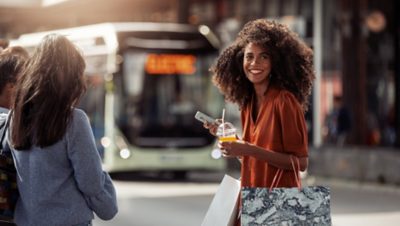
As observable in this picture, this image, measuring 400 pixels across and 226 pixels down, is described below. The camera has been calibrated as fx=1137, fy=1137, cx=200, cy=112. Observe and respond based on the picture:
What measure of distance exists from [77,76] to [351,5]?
2097 cm

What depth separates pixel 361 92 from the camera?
82.2 feet

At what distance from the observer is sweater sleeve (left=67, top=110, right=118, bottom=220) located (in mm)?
4828

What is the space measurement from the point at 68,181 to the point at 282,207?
92 cm

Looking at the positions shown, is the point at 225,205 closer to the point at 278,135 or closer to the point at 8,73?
the point at 278,135

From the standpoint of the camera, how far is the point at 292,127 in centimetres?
521

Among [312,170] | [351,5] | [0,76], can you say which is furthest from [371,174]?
[0,76]

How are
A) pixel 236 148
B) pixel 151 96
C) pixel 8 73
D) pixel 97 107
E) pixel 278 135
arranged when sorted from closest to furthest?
1. pixel 236 148
2. pixel 278 135
3. pixel 8 73
4. pixel 151 96
5. pixel 97 107

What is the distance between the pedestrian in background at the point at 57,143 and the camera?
4836mm

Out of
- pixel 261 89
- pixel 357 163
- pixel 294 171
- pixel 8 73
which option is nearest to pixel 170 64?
pixel 357 163

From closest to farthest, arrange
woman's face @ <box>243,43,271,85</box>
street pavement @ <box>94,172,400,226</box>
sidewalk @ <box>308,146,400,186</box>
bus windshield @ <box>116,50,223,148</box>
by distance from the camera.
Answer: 1. woman's face @ <box>243,43,271,85</box>
2. street pavement @ <box>94,172,400,226</box>
3. sidewalk @ <box>308,146,400,186</box>
4. bus windshield @ <box>116,50,223,148</box>

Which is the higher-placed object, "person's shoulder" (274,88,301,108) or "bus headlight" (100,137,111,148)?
"person's shoulder" (274,88,301,108)

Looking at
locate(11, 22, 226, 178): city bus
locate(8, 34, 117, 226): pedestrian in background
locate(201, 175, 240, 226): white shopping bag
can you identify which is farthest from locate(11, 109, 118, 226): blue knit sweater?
locate(11, 22, 226, 178): city bus

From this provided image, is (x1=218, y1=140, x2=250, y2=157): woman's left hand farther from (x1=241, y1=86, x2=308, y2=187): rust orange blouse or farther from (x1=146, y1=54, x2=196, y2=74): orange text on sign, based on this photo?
(x1=146, y1=54, x2=196, y2=74): orange text on sign

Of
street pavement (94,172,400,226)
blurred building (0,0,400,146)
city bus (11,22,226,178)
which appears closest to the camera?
street pavement (94,172,400,226)
